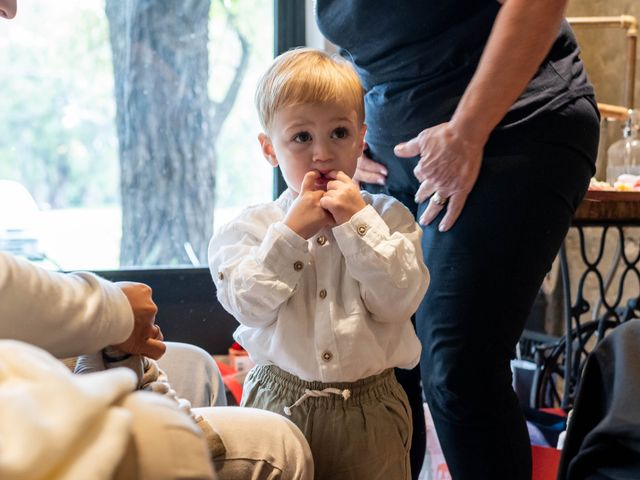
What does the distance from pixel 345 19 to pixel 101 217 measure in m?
1.76

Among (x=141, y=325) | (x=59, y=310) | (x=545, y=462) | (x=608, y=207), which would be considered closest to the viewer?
(x=59, y=310)

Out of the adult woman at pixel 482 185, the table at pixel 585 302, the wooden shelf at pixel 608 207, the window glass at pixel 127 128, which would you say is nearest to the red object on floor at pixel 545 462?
the table at pixel 585 302

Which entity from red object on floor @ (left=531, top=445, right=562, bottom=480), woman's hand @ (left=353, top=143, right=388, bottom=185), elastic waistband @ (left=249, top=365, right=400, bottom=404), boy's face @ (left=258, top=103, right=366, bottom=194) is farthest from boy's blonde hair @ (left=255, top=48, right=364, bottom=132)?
red object on floor @ (left=531, top=445, right=562, bottom=480)

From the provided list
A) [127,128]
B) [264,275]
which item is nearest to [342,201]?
[264,275]

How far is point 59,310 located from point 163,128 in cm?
233

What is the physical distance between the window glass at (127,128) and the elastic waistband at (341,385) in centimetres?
176

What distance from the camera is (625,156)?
300 centimetres

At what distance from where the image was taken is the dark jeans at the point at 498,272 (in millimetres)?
1411

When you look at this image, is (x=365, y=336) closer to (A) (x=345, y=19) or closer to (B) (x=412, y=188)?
(B) (x=412, y=188)

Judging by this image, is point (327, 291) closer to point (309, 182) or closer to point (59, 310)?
point (309, 182)

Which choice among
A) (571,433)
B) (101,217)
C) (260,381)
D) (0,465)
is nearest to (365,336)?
(260,381)

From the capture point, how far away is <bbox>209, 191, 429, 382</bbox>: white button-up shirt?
4.13 ft

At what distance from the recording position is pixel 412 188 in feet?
5.19

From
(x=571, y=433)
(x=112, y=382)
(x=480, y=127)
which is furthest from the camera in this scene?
(x=480, y=127)
